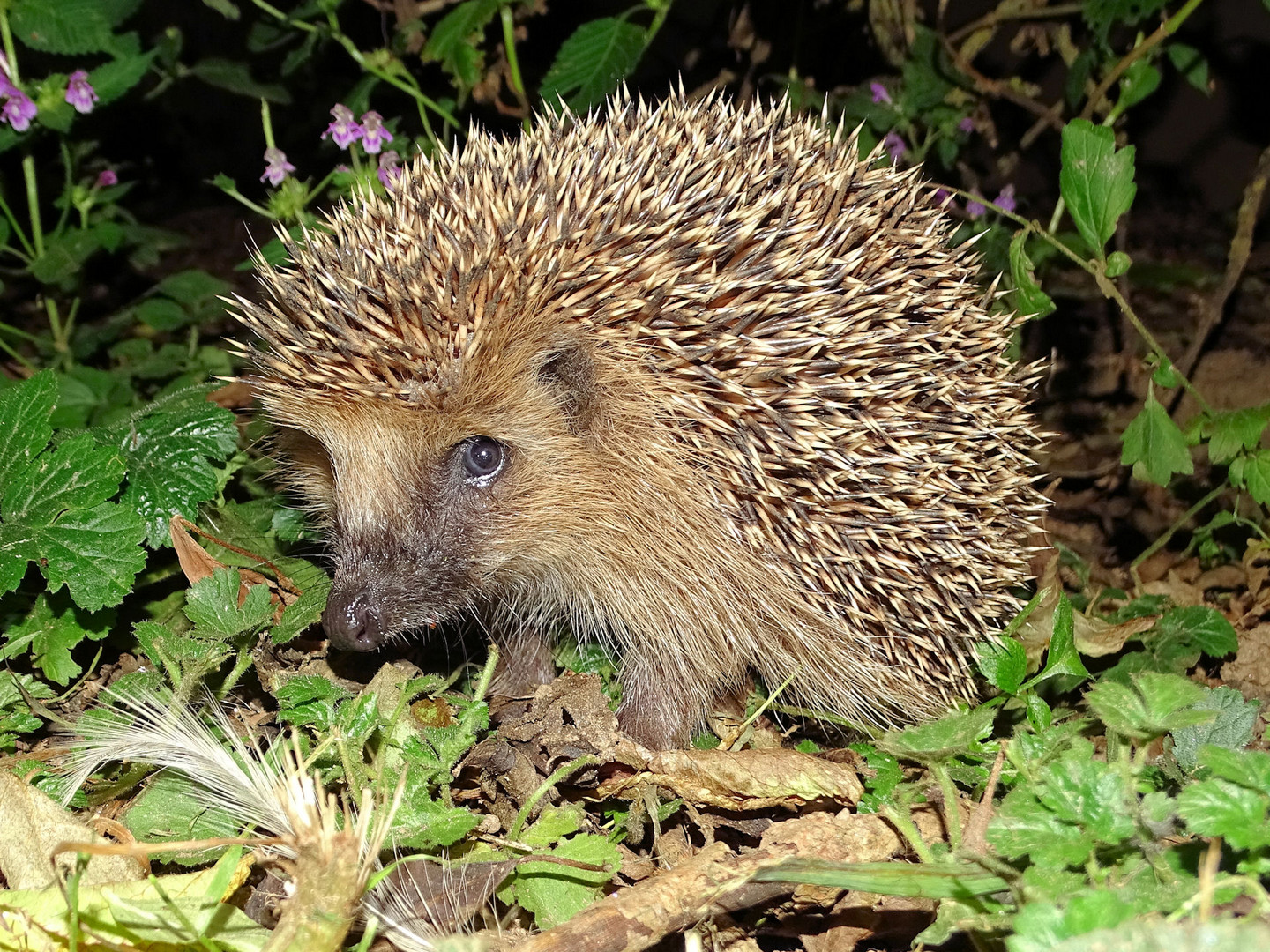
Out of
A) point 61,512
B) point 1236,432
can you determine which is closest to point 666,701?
point 61,512

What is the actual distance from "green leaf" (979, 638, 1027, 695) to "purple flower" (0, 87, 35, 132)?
2.79 meters

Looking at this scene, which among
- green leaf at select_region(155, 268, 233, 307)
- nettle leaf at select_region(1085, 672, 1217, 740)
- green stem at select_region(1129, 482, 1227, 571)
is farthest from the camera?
green leaf at select_region(155, 268, 233, 307)

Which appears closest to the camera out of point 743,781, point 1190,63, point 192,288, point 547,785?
point 547,785

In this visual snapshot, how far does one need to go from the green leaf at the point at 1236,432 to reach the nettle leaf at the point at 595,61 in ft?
5.39

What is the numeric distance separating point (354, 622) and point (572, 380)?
2.00 feet

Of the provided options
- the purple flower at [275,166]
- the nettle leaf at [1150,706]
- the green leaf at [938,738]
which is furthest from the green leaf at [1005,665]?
the purple flower at [275,166]

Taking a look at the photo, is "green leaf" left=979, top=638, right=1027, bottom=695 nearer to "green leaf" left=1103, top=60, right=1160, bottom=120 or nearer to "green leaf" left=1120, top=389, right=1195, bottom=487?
"green leaf" left=1120, top=389, right=1195, bottom=487

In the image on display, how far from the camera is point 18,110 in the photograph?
3102mm

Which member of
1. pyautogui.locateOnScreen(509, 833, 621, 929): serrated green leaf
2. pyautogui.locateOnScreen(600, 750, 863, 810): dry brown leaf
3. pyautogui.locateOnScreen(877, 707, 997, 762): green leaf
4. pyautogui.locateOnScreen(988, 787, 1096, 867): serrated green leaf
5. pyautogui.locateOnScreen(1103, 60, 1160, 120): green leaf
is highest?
pyautogui.locateOnScreen(1103, 60, 1160, 120): green leaf

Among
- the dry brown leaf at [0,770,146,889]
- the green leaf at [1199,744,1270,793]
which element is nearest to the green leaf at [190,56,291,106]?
the dry brown leaf at [0,770,146,889]

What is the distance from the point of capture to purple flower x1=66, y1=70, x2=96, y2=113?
316cm

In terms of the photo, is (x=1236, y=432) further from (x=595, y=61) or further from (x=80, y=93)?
(x=80, y=93)

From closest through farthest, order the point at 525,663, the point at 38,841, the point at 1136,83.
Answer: the point at 38,841 < the point at 525,663 < the point at 1136,83

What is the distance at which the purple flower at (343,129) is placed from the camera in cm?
301
